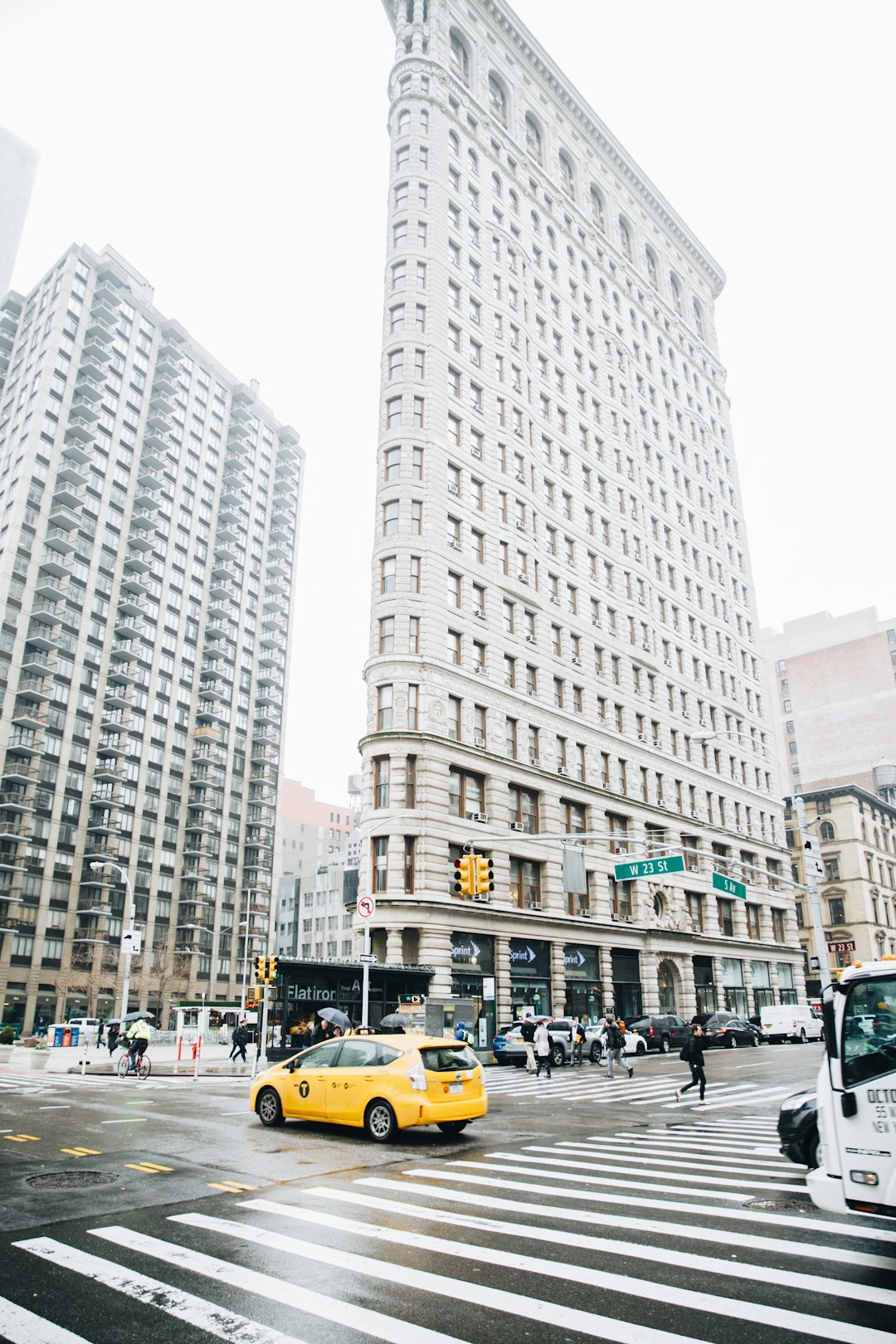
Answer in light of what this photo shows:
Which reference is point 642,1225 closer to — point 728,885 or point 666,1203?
point 666,1203

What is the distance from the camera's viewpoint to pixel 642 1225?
804 cm

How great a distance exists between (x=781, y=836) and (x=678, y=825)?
1779 centimetres

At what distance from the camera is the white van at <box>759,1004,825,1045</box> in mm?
43875

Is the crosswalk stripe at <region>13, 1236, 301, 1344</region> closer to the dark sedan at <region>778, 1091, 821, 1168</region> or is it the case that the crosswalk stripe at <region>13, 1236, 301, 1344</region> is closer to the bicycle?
the dark sedan at <region>778, 1091, 821, 1168</region>

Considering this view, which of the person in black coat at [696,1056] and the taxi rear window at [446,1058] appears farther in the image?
the person in black coat at [696,1056]

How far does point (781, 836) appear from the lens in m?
68.2

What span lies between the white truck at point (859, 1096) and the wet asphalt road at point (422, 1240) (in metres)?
0.58

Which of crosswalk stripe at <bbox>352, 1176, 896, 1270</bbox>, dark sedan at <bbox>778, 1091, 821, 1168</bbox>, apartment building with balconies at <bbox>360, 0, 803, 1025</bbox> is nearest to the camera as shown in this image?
crosswalk stripe at <bbox>352, 1176, 896, 1270</bbox>

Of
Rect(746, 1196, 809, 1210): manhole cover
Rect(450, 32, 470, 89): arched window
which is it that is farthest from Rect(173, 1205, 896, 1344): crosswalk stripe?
Rect(450, 32, 470, 89): arched window

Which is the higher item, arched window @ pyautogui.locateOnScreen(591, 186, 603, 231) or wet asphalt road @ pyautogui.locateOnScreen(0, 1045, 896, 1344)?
arched window @ pyautogui.locateOnScreen(591, 186, 603, 231)

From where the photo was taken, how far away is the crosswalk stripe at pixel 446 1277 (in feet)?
17.8

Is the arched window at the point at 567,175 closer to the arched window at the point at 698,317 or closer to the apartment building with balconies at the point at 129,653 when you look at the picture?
the arched window at the point at 698,317

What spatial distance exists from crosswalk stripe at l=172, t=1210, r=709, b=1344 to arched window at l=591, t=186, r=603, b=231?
7490 cm

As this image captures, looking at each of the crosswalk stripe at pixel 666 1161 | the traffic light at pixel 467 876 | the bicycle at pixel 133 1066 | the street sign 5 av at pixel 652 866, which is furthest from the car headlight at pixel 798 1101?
the bicycle at pixel 133 1066
